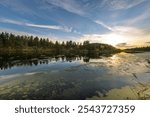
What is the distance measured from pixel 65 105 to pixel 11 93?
436 centimetres

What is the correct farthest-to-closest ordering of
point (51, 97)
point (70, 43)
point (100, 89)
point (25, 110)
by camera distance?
point (70, 43), point (100, 89), point (51, 97), point (25, 110)

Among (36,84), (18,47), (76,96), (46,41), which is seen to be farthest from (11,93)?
(46,41)

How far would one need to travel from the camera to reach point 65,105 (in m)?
4.87

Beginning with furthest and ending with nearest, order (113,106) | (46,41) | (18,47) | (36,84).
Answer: (46,41), (18,47), (36,84), (113,106)

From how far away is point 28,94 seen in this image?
8102 millimetres

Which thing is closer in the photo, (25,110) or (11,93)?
(25,110)

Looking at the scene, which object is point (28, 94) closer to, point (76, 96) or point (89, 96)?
Answer: point (76, 96)

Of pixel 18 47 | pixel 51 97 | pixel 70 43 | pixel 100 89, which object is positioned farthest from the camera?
pixel 70 43

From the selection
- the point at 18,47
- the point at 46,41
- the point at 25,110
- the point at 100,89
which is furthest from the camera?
the point at 46,41

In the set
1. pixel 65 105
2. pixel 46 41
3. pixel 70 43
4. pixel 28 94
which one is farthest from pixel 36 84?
pixel 70 43

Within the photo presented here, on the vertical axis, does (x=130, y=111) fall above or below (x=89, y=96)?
above

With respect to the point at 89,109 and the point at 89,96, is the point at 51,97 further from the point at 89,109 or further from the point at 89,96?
the point at 89,109

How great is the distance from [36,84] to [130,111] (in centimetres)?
659

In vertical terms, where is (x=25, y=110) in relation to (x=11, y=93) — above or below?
above
